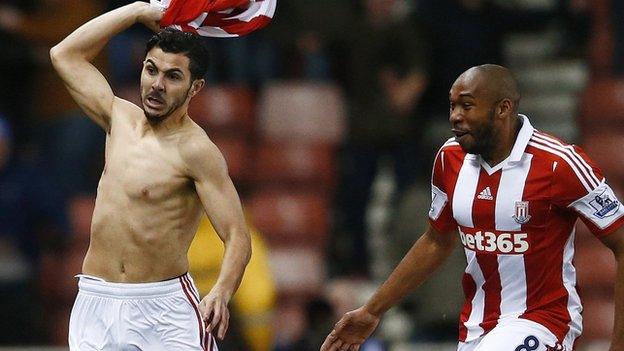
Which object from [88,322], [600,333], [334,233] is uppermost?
[88,322]

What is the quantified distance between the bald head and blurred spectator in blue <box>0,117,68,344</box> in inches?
199

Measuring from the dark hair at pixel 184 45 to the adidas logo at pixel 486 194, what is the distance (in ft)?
4.30

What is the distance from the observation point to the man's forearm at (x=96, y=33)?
6793 millimetres

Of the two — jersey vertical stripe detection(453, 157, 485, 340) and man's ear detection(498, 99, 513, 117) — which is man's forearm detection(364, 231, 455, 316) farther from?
man's ear detection(498, 99, 513, 117)

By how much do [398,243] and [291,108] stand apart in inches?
A: 58.6

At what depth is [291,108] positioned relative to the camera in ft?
38.9

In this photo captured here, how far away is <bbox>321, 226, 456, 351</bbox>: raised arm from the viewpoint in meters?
6.93

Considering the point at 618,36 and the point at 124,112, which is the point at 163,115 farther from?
the point at 618,36

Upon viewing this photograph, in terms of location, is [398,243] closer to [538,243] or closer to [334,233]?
[334,233]

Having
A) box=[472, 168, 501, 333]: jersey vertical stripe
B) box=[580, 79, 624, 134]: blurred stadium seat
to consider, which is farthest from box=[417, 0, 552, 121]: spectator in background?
box=[472, 168, 501, 333]: jersey vertical stripe

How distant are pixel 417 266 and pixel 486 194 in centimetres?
55

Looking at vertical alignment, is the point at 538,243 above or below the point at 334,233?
above

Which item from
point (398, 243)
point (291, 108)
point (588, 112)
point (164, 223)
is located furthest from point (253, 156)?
point (164, 223)

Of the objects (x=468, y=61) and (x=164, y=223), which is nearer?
(x=164, y=223)
